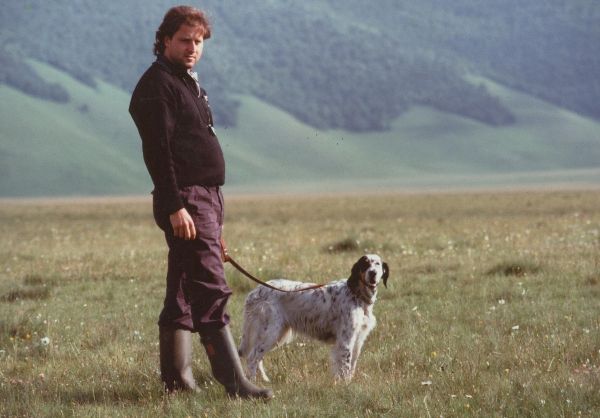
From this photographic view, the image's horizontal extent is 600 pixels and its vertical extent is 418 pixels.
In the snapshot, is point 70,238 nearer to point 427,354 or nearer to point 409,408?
point 427,354

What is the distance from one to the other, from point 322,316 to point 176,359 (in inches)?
57.6

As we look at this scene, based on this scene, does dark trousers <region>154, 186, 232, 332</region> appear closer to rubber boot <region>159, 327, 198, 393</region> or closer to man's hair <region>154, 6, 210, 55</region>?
rubber boot <region>159, 327, 198, 393</region>

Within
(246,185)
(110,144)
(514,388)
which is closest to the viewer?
(514,388)

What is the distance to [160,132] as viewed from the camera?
21.1ft

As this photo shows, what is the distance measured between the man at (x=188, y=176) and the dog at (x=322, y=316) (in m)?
1.07

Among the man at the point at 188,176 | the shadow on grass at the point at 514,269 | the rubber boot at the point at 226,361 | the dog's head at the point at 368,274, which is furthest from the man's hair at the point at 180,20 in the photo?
the shadow on grass at the point at 514,269

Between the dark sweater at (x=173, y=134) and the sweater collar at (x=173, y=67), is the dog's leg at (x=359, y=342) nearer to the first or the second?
the dark sweater at (x=173, y=134)

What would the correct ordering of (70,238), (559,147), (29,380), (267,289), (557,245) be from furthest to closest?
(559,147) < (70,238) < (557,245) < (267,289) < (29,380)

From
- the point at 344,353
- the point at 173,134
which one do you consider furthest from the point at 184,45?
the point at 344,353

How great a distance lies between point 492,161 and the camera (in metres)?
186

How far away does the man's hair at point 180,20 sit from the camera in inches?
257

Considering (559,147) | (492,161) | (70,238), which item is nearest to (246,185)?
(492,161)

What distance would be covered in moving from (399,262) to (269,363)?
8101mm

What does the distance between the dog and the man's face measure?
2.28m
